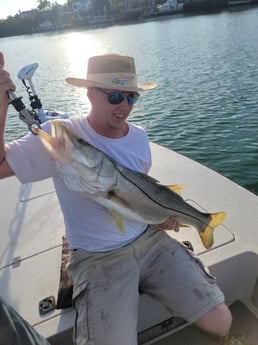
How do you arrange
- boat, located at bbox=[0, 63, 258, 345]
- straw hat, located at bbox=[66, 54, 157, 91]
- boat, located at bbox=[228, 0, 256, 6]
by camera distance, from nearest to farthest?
straw hat, located at bbox=[66, 54, 157, 91] → boat, located at bbox=[0, 63, 258, 345] → boat, located at bbox=[228, 0, 256, 6]

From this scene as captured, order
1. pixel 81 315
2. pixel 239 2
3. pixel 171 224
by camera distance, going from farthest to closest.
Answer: pixel 239 2
pixel 171 224
pixel 81 315

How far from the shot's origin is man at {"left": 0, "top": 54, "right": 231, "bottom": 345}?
8.14 feet

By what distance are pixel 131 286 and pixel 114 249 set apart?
0.29 metres

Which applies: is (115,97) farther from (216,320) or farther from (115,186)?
(216,320)

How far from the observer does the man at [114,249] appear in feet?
8.14

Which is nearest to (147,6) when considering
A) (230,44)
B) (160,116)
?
(230,44)

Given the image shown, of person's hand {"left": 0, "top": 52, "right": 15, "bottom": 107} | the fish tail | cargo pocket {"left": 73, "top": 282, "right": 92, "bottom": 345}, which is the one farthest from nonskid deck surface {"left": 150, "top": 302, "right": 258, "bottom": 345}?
person's hand {"left": 0, "top": 52, "right": 15, "bottom": 107}

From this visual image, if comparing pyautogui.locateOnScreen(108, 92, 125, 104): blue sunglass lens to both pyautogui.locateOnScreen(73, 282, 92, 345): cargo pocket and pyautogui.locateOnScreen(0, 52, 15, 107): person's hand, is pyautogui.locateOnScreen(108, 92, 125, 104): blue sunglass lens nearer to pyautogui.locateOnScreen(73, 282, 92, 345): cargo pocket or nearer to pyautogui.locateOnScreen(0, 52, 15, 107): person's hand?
pyautogui.locateOnScreen(0, 52, 15, 107): person's hand

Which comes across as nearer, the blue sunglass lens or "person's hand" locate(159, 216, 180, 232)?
the blue sunglass lens

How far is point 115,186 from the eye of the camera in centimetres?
251

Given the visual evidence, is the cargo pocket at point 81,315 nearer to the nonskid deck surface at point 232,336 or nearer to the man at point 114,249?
the man at point 114,249

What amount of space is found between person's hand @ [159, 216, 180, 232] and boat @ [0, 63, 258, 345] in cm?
41

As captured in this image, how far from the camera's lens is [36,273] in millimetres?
3207

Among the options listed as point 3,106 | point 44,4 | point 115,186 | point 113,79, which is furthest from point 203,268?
point 44,4
